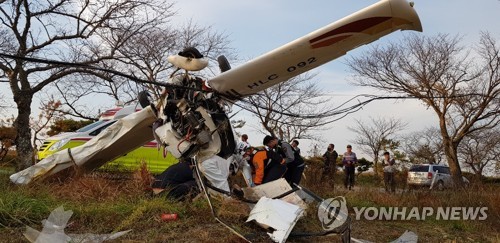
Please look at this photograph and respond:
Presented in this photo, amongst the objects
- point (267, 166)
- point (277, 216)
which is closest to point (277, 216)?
point (277, 216)

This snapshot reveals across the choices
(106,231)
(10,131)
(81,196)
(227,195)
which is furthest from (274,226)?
(10,131)

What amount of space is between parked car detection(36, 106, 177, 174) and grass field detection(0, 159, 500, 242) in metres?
3.02

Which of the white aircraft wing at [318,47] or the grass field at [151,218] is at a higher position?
the white aircraft wing at [318,47]

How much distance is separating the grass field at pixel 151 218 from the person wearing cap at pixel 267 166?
132 cm

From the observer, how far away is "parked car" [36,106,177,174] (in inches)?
435

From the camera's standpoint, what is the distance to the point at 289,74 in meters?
6.10

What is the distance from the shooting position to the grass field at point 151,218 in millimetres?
5020

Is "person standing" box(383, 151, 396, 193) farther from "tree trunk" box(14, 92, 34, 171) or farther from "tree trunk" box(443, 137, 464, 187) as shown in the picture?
"tree trunk" box(14, 92, 34, 171)

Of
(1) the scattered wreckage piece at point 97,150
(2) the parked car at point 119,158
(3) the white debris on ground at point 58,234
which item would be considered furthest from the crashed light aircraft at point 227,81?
(2) the parked car at point 119,158

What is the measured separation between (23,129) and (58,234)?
9.42m

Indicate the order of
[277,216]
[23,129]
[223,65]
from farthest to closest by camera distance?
1. [23,129]
2. [223,65]
3. [277,216]

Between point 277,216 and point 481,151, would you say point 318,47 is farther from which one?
point 481,151

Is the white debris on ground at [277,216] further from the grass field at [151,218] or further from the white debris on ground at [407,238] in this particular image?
the white debris on ground at [407,238]

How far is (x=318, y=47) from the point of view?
5680 millimetres
